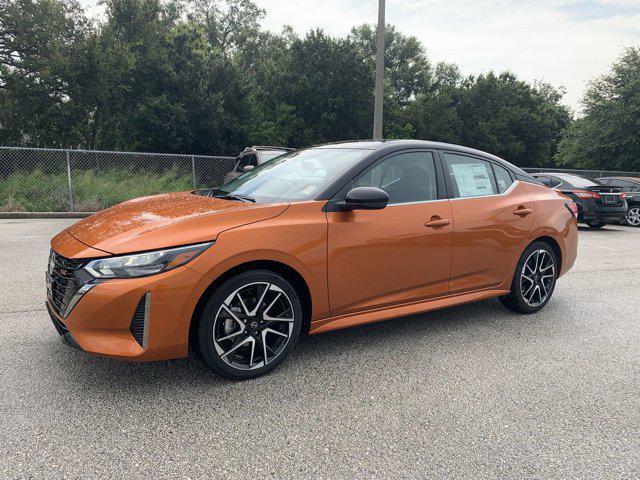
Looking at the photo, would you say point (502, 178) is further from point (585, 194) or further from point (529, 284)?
point (585, 194)

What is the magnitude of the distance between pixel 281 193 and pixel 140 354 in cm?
149

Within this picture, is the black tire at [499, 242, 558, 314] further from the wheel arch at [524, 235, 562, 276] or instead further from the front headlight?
the front headlight

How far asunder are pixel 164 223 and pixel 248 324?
31.9 inches

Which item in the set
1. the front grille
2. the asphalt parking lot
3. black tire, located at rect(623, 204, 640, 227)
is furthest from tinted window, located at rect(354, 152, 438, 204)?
black tire, located at rect(623, 204, 640, 227)

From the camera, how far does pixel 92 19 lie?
1997cm

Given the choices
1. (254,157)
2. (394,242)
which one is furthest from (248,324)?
(254,157)

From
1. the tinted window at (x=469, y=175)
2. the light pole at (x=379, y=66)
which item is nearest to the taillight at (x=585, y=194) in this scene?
the light pole at (x=379, y=66)

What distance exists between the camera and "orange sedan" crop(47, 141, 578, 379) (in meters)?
2.72

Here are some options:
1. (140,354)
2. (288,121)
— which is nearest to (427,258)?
(140,354)

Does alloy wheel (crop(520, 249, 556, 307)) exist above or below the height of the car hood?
below

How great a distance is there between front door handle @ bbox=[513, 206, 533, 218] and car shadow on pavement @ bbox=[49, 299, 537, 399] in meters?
0.98

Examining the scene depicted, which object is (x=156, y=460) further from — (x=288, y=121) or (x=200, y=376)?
(x=288, y=121)

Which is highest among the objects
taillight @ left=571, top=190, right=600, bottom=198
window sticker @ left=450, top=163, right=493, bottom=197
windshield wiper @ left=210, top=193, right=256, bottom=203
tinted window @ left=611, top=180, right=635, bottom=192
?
window sticker @ left=450, top=163, right=493, bottom=197

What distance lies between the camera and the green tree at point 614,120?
24.1 metres
